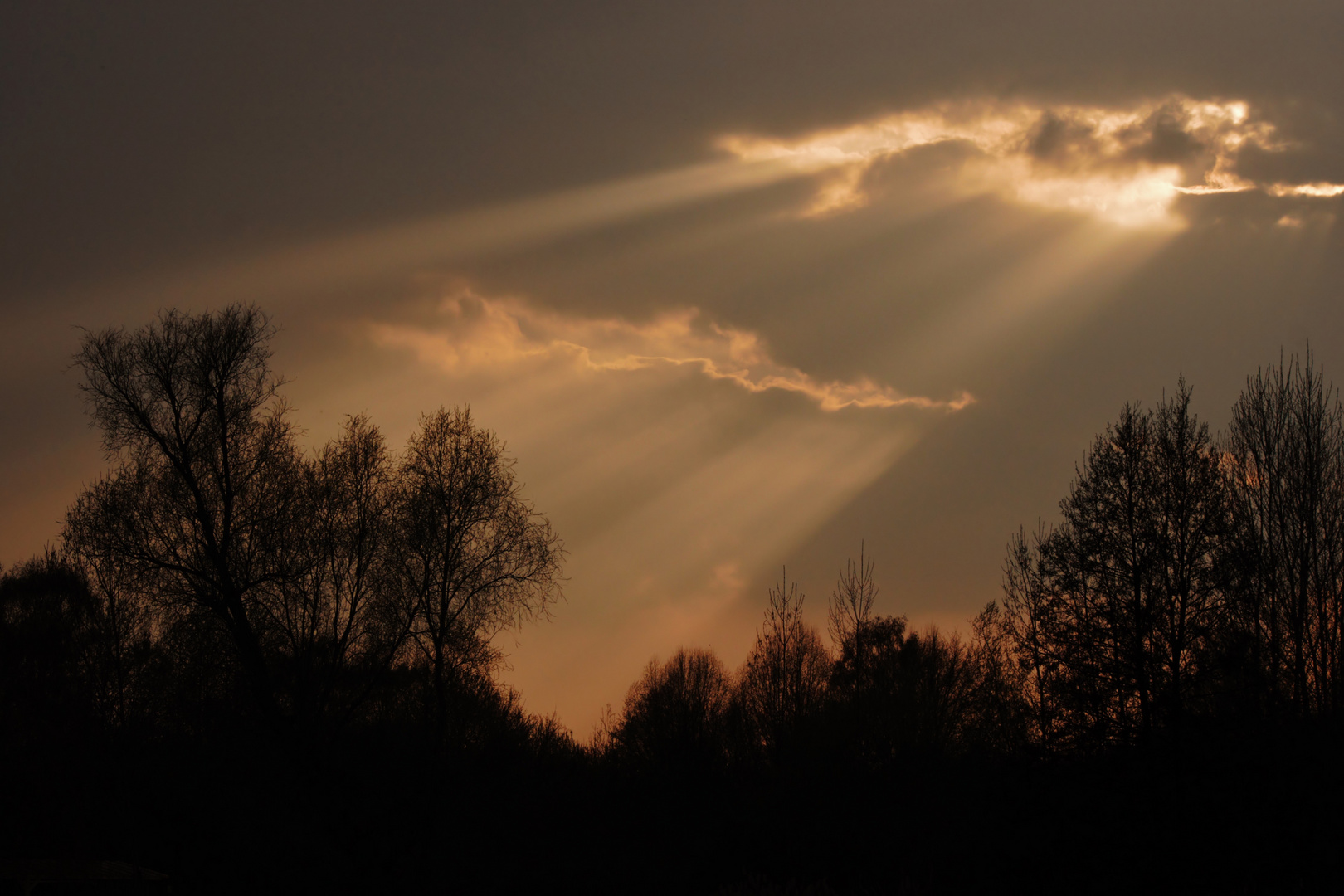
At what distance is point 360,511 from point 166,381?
285 inches

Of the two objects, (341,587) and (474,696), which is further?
(474,696)

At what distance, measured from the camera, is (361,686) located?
34.2 m

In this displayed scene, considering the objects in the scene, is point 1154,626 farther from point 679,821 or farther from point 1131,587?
point 679,821

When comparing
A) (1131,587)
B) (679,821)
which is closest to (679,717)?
(679,821)

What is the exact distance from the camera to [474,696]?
43.2 meters

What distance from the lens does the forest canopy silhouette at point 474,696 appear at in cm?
2553

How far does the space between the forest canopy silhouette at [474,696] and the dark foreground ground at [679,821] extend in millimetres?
124

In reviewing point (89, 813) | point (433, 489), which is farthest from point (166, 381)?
point (89, 813)

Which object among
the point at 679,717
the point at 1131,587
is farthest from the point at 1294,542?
the point at 679,717

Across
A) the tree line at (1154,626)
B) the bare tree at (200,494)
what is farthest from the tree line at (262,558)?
the tree line at (1154,626)

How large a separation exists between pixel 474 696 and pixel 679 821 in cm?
1056

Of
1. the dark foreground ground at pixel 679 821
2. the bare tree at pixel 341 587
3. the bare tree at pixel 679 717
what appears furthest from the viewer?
the bare tree at pixel 679 717

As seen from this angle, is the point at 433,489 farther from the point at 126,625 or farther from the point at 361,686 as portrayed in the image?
the point at 126,625

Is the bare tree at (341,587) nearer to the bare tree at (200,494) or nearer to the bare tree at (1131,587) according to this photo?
the bare tree at (200,494)
